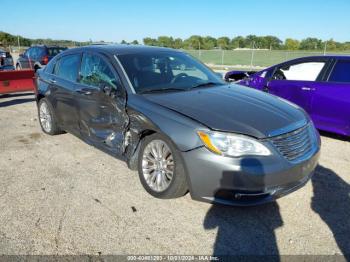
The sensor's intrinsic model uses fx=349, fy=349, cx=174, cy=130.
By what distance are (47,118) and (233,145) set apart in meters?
4.15

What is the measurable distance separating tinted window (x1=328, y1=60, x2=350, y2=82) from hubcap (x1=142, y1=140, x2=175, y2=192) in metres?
3.79

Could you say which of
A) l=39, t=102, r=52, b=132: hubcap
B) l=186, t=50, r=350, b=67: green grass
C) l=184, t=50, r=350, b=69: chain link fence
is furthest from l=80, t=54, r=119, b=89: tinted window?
l=186, t=50, r=350, b=67: green grass

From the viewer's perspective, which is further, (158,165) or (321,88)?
(321,88)

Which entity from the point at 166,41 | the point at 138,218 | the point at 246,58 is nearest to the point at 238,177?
the point at 138,218

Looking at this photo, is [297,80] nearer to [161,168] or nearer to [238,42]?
[161,168]

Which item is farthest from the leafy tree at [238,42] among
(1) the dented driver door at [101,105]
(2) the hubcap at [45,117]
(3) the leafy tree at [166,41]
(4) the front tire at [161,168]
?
(4) the front tire at [161,168]

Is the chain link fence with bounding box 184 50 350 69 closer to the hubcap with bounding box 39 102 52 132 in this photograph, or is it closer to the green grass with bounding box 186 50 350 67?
the green grass with bounding box 186 50 350 67

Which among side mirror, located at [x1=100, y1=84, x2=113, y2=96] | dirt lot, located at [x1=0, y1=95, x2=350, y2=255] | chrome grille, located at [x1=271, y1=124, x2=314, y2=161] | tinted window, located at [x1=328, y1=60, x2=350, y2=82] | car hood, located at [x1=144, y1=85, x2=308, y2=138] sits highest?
tinted window, located at [x1=328, y1=60, x2=350, y2=82]

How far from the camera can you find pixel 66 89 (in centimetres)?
521

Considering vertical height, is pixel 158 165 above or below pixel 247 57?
above

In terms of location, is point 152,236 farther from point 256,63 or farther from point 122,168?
point 256,63

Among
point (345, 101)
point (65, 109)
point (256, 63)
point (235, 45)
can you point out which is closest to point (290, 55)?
point (256, 63)

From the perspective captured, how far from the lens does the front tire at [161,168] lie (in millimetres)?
3477

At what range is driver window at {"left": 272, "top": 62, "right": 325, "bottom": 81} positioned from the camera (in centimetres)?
632
